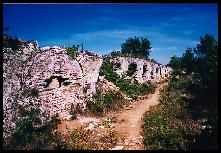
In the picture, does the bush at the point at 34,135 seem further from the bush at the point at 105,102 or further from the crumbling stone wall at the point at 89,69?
the crumbling stone wall at the point at 89,69

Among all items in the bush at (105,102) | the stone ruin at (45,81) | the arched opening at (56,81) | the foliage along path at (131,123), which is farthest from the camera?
the bush at (105,102)

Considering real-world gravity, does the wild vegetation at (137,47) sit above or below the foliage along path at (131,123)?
above

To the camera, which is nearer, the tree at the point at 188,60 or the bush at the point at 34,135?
the bush at the point at 34,135

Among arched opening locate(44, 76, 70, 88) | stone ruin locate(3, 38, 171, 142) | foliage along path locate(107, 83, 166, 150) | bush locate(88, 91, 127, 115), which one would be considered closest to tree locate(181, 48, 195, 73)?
foliage along path locate(107, 83, 166, 150)

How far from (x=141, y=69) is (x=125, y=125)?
45.1 feet

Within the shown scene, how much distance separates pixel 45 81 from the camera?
13789mm

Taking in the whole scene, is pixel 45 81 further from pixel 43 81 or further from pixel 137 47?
pixel 137 47

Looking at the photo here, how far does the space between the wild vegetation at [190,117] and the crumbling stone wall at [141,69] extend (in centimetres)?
761

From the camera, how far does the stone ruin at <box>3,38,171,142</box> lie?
1181cm

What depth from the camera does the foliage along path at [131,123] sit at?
11.4m

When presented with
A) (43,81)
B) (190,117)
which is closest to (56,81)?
(43,81)

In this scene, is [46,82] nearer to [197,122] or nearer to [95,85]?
[95,85]

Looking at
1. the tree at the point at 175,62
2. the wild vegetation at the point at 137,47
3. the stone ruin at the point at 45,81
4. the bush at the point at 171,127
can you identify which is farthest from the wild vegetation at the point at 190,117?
the wild vegetation at the point at 137,47

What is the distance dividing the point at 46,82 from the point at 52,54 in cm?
151
